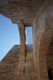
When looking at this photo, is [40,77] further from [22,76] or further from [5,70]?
[5,70]

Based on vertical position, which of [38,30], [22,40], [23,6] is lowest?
[38,30]

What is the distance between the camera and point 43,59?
6.61 metres

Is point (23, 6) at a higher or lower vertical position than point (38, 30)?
higher

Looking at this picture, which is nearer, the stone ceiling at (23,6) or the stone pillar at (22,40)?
the stone ceiling at (23,6)

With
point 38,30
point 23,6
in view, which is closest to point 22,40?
point 38,30

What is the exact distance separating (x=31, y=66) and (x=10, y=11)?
196cm

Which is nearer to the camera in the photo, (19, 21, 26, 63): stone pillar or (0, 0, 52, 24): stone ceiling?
(0, 0, 52, 24): stone ceiling

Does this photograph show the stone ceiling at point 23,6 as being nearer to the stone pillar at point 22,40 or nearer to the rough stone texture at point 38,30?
the rough stone texture at point 38,30

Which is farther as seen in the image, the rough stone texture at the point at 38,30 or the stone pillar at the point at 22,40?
the stone pillar at the point at 22,40

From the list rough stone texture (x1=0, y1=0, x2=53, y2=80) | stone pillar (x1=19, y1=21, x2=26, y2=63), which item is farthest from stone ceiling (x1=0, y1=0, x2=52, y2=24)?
stone pillar (x1=19, y1=21, x2=26, y2=63)

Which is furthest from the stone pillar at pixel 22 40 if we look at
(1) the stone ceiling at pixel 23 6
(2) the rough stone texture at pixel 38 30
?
(1) the stone ceiling at pixel 23 6

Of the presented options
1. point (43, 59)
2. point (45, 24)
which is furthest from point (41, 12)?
point (43, 59)

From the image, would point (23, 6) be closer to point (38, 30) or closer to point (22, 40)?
point (38, 30)

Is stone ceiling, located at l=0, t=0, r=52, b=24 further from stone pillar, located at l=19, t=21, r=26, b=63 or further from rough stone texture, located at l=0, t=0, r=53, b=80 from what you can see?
stone pillar, located at l=19, t=21, r=26, b=63
